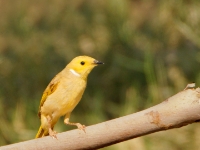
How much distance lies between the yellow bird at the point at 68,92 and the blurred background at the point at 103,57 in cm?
196

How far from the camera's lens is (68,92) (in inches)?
79.7

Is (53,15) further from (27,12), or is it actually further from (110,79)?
(110,79)

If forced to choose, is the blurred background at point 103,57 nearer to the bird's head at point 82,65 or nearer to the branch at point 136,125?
the bird's head at point 82,65

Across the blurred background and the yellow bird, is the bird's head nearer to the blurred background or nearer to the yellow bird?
the yellow bird

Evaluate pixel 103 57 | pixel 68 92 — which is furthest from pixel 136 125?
pixel 103 57

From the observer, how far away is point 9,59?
→ 5020mm

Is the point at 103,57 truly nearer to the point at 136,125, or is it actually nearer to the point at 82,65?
the point at 82,65

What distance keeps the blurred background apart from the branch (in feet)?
7.74

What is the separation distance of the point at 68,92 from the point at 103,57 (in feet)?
9.13

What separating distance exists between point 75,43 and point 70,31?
231mm

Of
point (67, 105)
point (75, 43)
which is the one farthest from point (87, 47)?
point (67, 105)

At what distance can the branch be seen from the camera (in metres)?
1.52

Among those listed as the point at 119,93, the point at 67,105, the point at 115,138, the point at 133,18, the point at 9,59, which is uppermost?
the point at 133,18

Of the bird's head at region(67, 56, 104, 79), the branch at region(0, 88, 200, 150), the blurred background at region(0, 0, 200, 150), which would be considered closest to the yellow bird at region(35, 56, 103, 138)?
the bird's head at region(67, 56, 104, 79)
